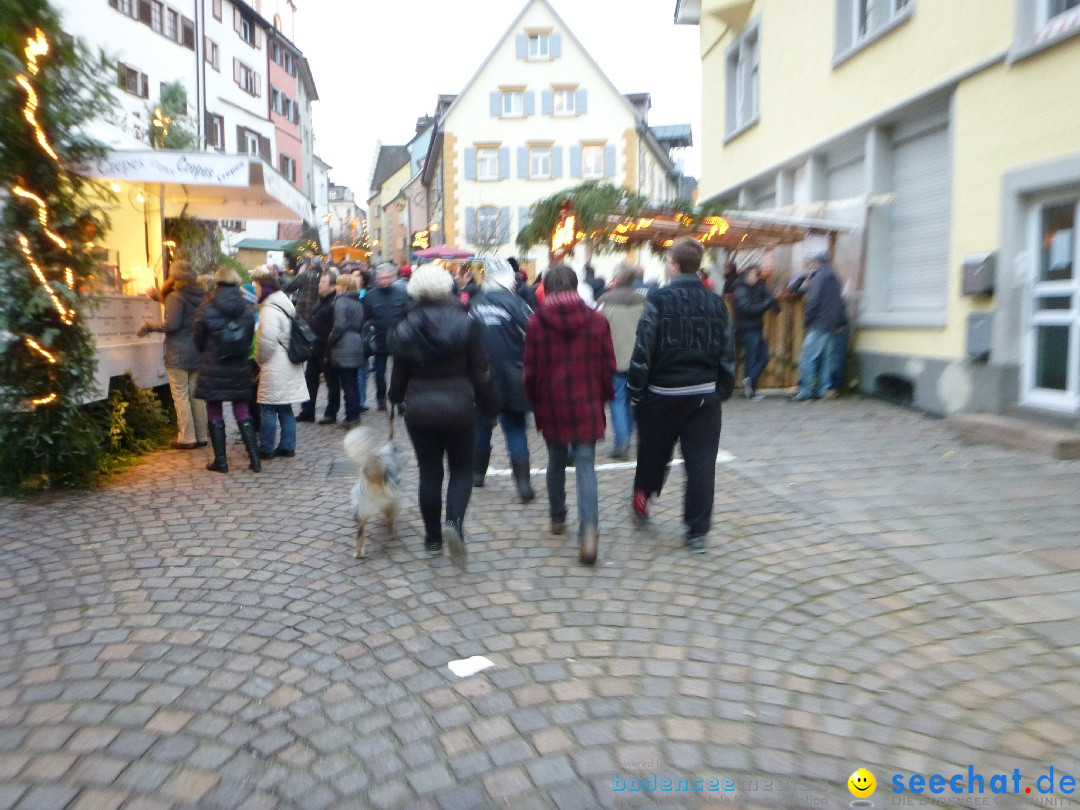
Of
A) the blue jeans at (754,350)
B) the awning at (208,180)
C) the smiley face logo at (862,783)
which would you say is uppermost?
the awning at (208,180)

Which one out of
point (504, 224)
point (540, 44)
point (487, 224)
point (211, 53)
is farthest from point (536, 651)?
point (540, 44)

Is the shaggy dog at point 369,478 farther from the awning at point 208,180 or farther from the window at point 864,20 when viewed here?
the window at point 864,20

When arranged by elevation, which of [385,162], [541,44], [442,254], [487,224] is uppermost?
[385,162]

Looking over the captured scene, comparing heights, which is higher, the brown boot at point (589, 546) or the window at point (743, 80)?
Answer: the window at point (743, 80)

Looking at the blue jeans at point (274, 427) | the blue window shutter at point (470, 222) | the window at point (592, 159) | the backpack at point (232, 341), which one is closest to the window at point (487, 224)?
the blue window shutter at point (470, 222)

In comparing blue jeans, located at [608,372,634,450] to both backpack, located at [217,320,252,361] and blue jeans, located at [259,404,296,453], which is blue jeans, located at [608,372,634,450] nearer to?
blue jeans, located at [259,404,296,453]

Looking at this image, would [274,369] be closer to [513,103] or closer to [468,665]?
[468,665]

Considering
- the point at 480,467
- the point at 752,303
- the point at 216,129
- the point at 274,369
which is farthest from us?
the point at 216,129

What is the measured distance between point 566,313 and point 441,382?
0.88m

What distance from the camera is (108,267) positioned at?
761 centimetres

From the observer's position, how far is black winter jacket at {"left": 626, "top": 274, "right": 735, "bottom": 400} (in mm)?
5230

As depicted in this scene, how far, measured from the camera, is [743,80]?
16.6 meters

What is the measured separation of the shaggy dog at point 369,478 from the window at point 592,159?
1584 inches

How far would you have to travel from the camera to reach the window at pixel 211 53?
34.3 m
